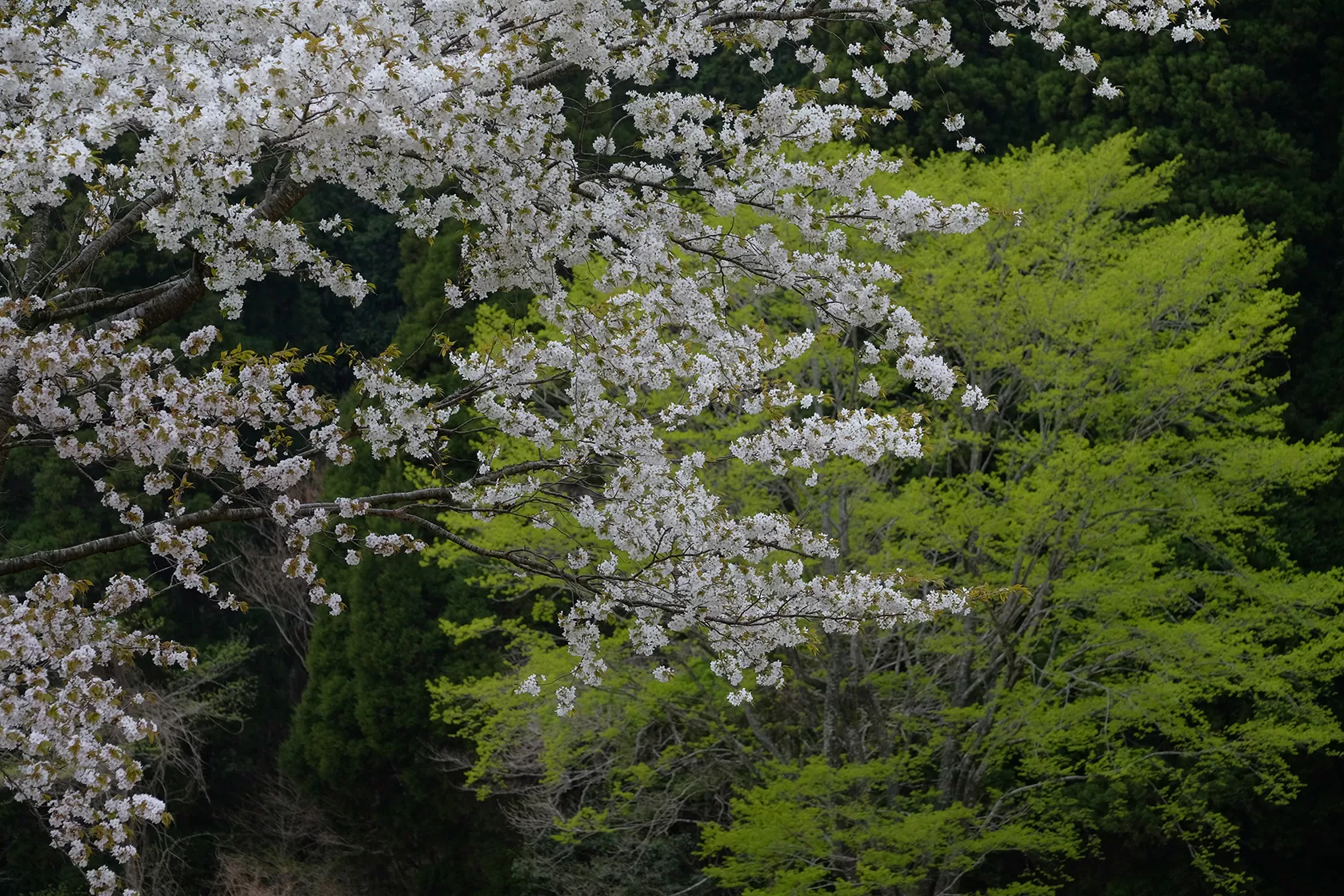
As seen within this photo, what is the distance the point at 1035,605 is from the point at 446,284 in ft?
19.1

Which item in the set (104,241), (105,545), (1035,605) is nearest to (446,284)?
(104,241)

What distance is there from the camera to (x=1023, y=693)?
8.59 meters

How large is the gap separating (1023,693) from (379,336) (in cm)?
1358

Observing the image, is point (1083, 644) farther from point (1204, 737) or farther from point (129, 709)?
point (129, 709)

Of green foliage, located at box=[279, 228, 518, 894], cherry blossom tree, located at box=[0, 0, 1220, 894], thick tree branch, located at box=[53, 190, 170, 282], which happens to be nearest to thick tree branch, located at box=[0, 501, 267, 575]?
cherry blossom tree, located at box=[0, 0, 1220, 894]

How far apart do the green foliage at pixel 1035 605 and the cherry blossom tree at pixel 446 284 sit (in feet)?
14.2

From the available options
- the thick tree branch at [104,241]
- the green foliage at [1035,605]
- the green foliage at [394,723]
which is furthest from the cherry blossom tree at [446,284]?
the green foliage at [394,723]

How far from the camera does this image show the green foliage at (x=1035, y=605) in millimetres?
8203

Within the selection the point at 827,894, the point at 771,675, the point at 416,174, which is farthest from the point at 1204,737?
the point at 416,174

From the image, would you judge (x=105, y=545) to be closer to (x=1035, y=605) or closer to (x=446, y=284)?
(x=446, y=284)

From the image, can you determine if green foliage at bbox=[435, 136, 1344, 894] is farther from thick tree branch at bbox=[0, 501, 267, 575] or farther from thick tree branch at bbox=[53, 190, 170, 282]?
thick tree branch at bbox=[53, 190, 170, 282]

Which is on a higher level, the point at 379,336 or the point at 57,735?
the point at 379,336

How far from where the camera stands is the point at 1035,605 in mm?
8539

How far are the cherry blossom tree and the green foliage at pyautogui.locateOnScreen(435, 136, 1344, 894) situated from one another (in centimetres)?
431
